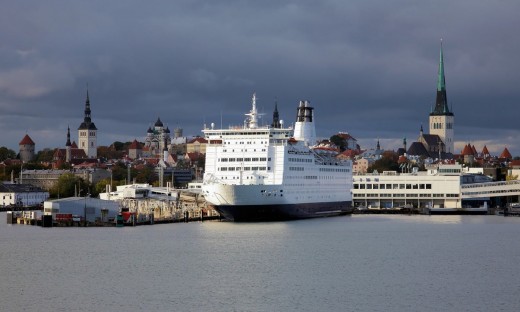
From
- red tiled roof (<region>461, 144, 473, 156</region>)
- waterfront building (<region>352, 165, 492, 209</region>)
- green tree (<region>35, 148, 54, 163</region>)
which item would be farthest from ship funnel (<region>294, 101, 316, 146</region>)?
green tree (<region>35, 148, 54, 163</region>)

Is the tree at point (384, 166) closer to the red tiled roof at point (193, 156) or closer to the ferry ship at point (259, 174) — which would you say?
the red tiled roof at point (193, 156)

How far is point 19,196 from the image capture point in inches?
4355

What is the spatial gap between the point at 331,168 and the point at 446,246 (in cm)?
2716

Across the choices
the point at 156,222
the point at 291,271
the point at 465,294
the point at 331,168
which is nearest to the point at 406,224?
the point at 331,168

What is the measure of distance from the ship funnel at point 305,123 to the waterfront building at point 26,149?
357 ft

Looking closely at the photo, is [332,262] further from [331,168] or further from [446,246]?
[331,168]

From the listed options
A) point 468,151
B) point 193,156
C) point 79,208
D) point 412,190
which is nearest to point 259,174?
point 79,208

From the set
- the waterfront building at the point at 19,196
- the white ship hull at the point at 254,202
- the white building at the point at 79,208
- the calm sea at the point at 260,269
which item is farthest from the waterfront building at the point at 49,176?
the calm sea at the point at 260,269

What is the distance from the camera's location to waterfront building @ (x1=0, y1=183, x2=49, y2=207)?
4331 inches

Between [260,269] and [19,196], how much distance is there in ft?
243

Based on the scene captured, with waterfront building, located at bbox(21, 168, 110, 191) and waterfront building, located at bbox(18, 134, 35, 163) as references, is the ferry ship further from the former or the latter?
waterfront building, located at bbox(18, 134, 35, 163)

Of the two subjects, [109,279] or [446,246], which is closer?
[109,279]

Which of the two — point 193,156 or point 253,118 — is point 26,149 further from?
point 253,118

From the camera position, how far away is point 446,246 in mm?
51625
